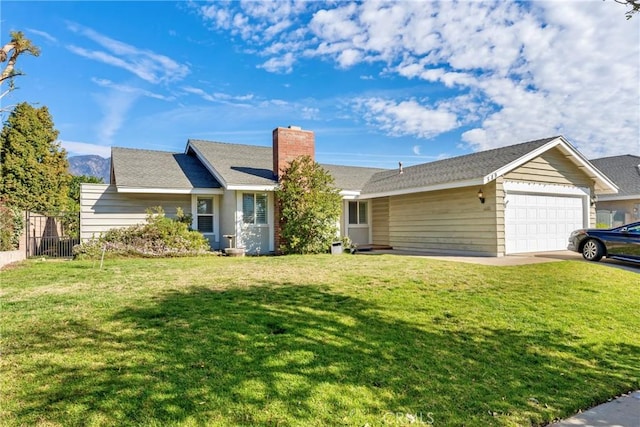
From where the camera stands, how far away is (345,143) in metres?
24.3

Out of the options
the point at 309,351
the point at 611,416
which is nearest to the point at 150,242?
the point at 309,351

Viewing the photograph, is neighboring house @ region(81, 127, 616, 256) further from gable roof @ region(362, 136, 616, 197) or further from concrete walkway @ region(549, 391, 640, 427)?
concrete walkway @ region(549, 391, 640, 427)

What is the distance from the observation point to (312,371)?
3.61 meters

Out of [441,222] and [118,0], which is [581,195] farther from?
[118,0]

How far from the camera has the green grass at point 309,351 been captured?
Result: 3018mm

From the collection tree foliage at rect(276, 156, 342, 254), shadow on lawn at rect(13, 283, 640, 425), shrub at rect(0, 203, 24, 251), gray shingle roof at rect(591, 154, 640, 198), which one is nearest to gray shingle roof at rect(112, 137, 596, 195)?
tree foliage at rect(276, 156, 342, 254)

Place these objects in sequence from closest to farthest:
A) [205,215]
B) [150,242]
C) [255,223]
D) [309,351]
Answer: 1. [309,351]
2. [150,242]
3. [255,223]
4. [205,215]

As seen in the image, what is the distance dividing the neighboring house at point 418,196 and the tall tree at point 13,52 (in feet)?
14.6

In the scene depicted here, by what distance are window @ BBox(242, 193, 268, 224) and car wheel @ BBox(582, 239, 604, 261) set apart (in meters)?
11.3

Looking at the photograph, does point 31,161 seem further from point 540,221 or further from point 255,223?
point 540,221

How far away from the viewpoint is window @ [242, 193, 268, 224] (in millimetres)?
14758

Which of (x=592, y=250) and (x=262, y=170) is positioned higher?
(x=262, y=170)

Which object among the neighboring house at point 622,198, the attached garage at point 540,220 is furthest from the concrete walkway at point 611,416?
the neighboring house at point 622,198

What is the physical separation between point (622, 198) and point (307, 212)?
17.6 metres
